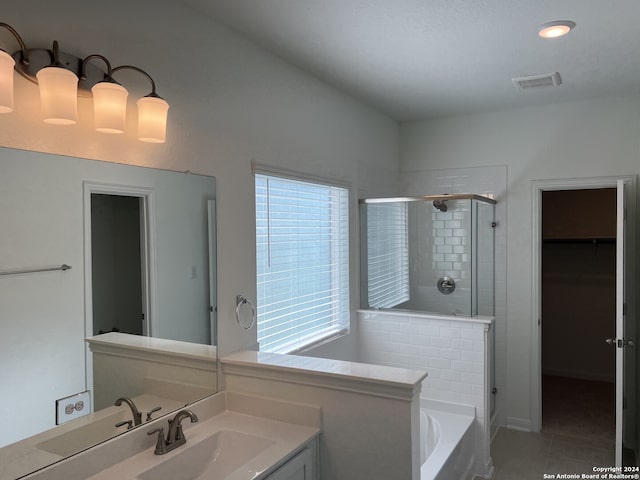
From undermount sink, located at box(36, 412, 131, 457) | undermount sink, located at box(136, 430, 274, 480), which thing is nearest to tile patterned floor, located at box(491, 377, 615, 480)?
undermount sink, located at box(136, 430, 274, 480)

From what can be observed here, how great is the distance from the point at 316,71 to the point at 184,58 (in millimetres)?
1140

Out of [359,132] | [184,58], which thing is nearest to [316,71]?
[359,132]

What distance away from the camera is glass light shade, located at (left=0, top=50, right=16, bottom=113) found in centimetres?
140

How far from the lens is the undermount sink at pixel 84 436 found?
1.64 metres

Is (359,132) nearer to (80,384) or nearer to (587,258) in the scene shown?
(80,384)

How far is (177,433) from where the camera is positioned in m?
2.04

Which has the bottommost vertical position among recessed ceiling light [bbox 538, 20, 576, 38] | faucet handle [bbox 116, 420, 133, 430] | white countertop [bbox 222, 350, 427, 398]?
faucet handle [bbox 116, 420, 133, 430]

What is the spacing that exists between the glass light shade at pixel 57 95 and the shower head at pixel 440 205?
2781 millimetres

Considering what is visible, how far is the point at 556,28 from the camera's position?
8.02 ft

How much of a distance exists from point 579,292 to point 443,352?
2725 millimetres

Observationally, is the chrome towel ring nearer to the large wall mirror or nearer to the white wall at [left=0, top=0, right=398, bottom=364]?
the white wall at [left=0, top=0, right=398, bottom=364]

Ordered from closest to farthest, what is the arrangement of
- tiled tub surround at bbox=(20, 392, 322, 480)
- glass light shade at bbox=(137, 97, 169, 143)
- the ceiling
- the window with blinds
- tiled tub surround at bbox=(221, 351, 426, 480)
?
1. tiled tub surround at bbox=(20, 392, 322, 480)
2. glass light shade at bbox=(137, 97, 169, 143)
3. tiled tub surround at bbox=(221, 351, 426, 480)
4. the ceiling
5. the window with blinds

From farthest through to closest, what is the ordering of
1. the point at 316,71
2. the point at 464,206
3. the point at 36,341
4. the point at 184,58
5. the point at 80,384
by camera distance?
the point at 464,206
the point at 316,71
the point at 184,58
the point at 80,384
the point at 36,341

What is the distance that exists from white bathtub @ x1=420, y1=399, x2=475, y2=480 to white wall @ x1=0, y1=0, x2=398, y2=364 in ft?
4.26
